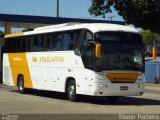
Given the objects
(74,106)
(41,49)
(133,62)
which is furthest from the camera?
(41,49)

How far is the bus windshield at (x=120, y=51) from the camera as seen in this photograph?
2050 cm

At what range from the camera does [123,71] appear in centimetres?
2064

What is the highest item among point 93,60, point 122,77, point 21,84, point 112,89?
point 93,60

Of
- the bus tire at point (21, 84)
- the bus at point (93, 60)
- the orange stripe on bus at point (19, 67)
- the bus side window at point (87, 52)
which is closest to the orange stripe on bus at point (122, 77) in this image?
the bus at point (93, 60)

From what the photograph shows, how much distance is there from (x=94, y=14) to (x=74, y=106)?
15.7 metres

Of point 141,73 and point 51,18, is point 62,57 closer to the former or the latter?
point 141,73

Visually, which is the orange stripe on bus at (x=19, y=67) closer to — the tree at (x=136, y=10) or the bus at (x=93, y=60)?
the bus at (x=93, y=60)

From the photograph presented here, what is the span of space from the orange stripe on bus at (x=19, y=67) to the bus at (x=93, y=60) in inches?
69.8

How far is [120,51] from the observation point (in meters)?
20.8

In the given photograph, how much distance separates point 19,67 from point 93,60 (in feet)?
24.8

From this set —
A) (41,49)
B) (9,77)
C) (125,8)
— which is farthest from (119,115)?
(125,8)

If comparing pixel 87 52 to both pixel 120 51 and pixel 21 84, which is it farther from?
pixel 21 84

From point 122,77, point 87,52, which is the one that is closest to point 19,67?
point 87,52

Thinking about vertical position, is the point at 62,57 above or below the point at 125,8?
below
